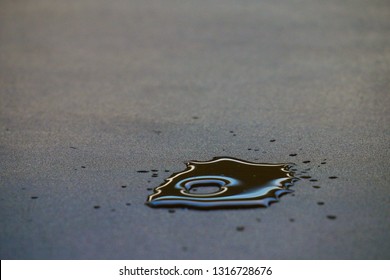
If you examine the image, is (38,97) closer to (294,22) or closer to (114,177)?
(114,177)

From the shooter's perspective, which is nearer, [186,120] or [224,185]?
[224,185]

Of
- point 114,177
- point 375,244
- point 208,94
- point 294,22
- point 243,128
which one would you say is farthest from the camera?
point 294,22

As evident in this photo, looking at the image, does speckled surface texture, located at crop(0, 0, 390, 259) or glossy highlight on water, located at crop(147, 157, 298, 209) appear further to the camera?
glossy highlight on water, located at crop(147, 157, 298, 209)

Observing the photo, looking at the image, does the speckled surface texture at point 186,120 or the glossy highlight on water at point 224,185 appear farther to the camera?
the glossy highlight on water at point 224,185

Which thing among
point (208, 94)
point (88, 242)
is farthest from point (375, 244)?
point (208, 94)
